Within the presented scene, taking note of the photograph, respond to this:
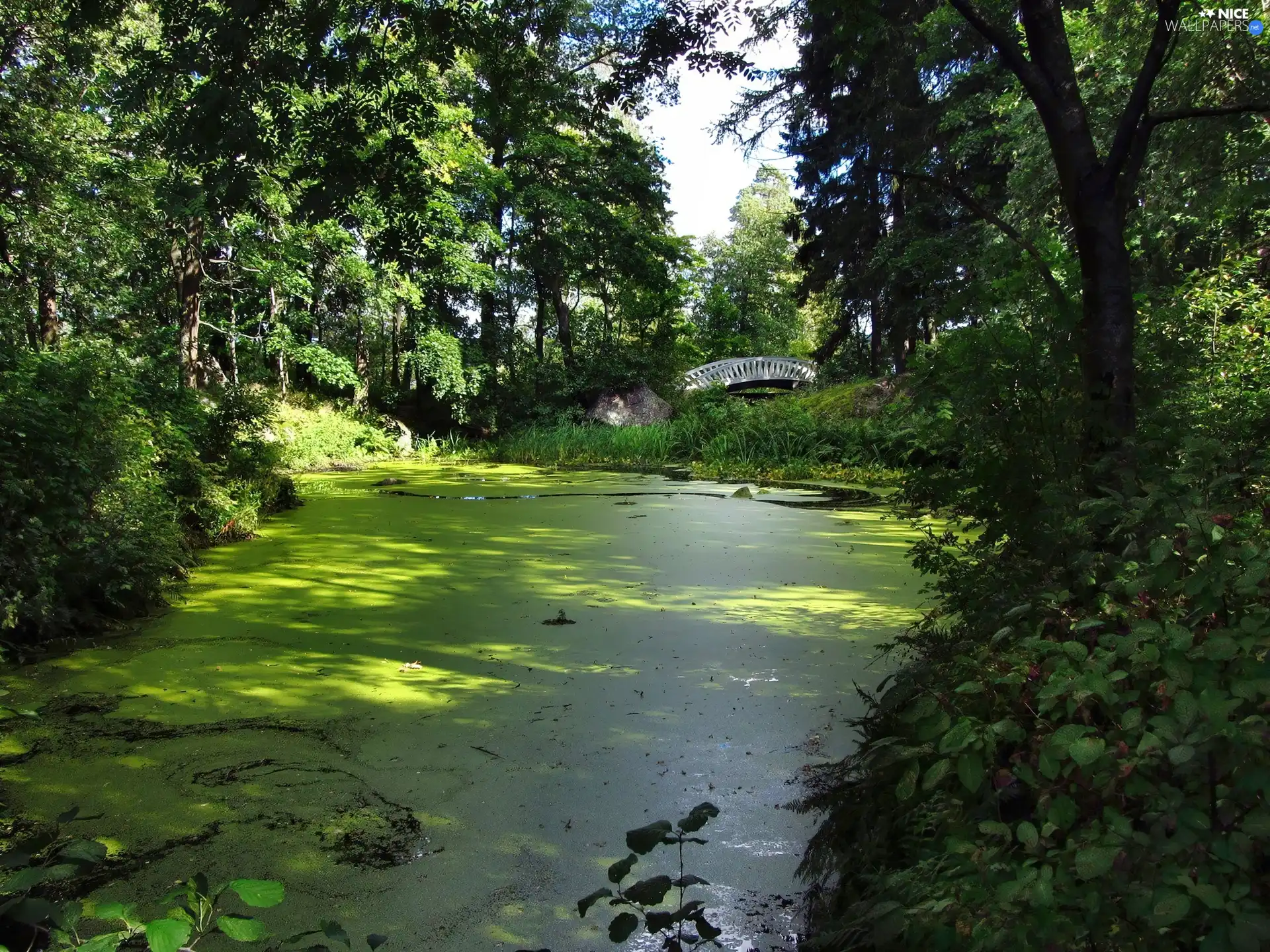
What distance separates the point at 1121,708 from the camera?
1.10 m

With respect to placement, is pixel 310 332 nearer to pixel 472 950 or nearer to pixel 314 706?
pixel 314 706

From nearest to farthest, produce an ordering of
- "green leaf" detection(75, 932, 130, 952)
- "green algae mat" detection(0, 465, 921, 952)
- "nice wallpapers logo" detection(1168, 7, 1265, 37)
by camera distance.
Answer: "green leaf" detection(75, 932, 130, 952)
"green algae mat" detection(0, 465, 921, 952)
"nice wallpapers logo" detection(1168, 7, 1265, 37)

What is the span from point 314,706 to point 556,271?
13443 millimetres

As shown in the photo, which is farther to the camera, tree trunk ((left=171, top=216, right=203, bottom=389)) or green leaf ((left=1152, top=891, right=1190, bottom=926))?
tree trunk ((left=171, top=216, right=203, bottom=389))

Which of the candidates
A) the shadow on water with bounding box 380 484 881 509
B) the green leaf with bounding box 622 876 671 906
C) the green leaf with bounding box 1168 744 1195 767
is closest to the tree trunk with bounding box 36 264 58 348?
the shadow on water with bounding box 380 484 881 509

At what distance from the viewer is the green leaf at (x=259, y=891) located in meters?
0.75

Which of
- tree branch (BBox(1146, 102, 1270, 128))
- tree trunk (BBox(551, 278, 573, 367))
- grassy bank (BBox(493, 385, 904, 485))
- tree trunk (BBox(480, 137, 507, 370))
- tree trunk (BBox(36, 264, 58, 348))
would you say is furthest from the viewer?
tree trunk (BBox(551, 278, 573, 367))

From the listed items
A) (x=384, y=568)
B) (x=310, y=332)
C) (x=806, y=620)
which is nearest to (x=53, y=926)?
(x=806, y=620)

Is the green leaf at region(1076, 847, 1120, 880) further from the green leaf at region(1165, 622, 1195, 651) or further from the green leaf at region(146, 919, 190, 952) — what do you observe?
the green leaf at region(146, 919, 190, 952)

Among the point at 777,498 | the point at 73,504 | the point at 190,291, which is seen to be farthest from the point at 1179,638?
the point at 190,291

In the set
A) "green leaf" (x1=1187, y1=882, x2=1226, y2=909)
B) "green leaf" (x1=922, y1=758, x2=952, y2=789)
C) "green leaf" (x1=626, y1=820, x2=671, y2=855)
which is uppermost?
"green leaf" (x1=1187, y1=882, x2=1226, y2=909)

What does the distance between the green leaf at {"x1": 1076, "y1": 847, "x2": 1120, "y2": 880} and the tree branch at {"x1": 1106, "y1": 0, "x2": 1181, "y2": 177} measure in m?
1.59

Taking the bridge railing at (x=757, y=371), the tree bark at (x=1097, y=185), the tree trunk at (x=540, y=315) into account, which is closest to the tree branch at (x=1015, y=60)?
the tree bark at (x=1097, y=185)

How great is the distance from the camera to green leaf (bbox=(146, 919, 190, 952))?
2.30 ft
